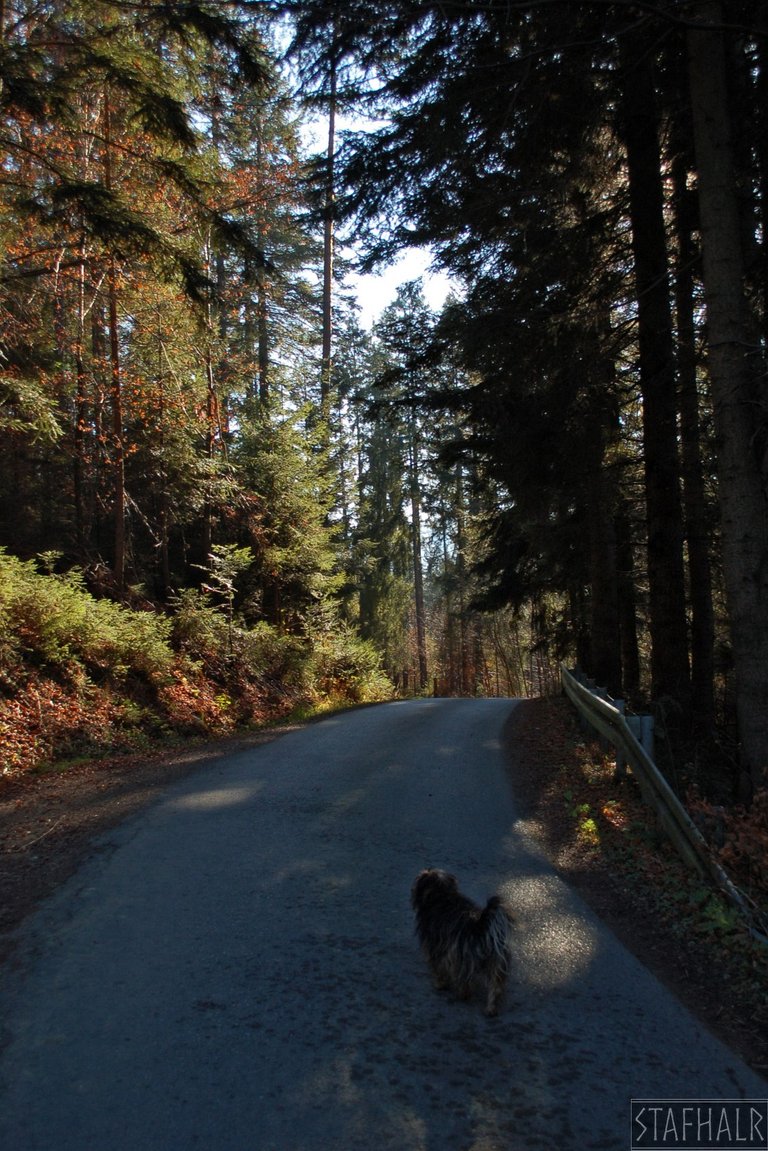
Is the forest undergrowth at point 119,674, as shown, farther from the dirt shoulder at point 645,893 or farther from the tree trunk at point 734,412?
the tree trunk at point 734,412

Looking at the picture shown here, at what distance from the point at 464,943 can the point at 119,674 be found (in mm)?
10306

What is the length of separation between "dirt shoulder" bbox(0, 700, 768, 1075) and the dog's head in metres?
1.34

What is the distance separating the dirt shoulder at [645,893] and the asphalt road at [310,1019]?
0.62 ft

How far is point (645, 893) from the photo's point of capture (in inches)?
219

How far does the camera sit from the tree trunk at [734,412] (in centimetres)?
740

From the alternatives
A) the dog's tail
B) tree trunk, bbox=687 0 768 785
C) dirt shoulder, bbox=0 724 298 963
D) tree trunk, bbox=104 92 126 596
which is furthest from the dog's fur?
tree trunk, bbox=104 92 126 596

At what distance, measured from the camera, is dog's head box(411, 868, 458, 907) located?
4.29 meters

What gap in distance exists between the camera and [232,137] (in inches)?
891

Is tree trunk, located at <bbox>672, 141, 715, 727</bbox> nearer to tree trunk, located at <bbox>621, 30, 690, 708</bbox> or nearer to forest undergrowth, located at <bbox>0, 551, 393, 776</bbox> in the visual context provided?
tree trunk, located at <bbox>621, 30, 690, 708</bbox>

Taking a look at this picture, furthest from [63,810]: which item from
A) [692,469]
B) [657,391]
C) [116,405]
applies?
[692,469]

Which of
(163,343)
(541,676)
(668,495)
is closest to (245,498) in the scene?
(163,343)

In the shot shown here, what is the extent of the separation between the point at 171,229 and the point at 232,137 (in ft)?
36.1

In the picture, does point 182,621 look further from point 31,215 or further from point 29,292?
point 31,215

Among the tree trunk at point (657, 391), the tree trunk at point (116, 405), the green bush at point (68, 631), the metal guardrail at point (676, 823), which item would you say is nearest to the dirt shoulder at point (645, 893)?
the metal guardrail at point (676, 823)
